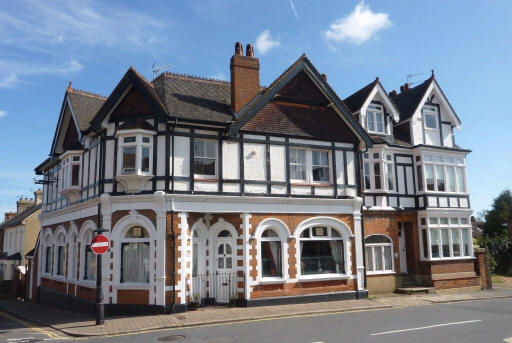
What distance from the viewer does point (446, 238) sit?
23.5 meters

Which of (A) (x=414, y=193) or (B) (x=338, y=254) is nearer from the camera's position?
(B) (x=338, y=254)

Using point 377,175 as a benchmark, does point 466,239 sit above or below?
below

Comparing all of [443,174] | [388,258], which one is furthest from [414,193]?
[388,258]

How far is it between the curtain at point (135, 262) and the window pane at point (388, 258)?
12.4 meters

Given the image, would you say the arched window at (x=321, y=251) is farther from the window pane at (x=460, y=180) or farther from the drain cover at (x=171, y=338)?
the window pane at (x=460, y=180)

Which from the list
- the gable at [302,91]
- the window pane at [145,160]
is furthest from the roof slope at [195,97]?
the gable at [302,91]

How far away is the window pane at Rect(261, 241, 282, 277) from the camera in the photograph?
1827 cm

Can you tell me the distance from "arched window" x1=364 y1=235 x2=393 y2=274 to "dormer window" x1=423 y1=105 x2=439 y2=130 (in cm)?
740

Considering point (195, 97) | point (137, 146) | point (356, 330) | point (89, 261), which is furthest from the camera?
point (89, 261)

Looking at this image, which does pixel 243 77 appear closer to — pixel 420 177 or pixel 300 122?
pixel 300 122

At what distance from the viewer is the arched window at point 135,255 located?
16.8 m

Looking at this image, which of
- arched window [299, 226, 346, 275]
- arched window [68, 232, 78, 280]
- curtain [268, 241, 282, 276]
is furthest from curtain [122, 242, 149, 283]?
arched window [299, 226, 346, 275]

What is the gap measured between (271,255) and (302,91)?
7.89 meters

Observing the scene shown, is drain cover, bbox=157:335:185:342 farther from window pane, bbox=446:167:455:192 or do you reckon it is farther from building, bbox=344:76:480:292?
window pane, bbox=446:167:455:192
